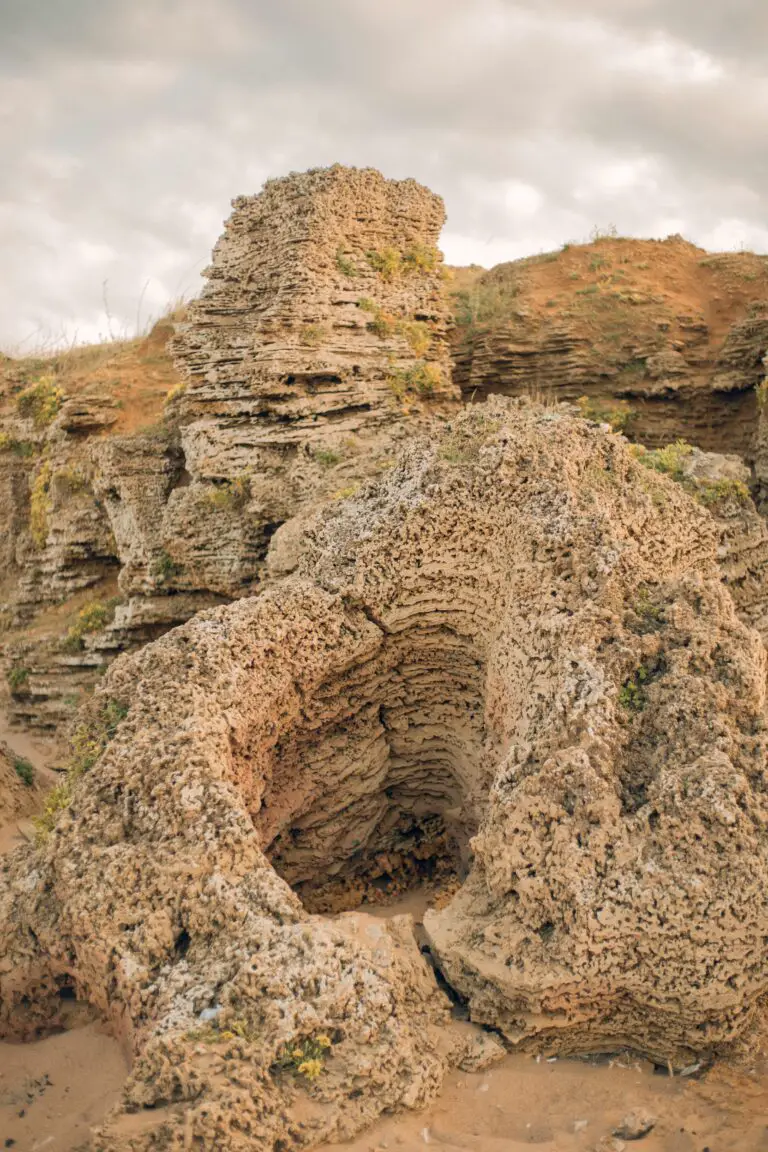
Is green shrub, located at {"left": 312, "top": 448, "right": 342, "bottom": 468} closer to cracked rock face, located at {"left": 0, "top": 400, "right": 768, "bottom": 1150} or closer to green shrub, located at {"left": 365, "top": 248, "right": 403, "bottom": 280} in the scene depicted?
green shrub, located at {"left": 365, "top": 248, "right": 403, "bottom": 280}

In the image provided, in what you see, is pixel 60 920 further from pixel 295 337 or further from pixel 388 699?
pixel 295 337

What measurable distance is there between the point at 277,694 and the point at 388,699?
1084 mm

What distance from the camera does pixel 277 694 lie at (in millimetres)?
5973

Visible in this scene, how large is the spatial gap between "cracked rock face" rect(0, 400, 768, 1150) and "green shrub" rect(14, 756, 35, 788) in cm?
456

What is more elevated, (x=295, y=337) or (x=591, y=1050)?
(x=295, y=337)

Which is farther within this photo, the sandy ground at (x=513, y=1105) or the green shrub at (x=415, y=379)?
the green shrub at (x=415, y=379)

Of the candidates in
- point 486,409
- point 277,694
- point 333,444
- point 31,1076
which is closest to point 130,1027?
point 31,1076

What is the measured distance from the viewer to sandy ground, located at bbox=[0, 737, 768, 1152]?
157 inches

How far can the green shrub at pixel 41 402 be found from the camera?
16125 millimetres

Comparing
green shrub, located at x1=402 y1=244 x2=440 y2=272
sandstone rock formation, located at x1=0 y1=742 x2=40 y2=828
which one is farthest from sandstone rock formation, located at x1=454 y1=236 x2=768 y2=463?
sandstone rock formation, located at x1=0 y1=742 x2=40 y2=828

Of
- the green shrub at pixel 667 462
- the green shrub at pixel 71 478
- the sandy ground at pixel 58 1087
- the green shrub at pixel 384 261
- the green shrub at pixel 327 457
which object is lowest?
the sandy ground at pixel 58 1087

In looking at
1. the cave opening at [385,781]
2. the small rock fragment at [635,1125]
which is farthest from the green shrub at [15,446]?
the small rock fragment at [635,1125]

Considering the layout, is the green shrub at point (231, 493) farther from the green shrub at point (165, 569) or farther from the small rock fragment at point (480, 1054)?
the small rock fragment at point (480, 1054)

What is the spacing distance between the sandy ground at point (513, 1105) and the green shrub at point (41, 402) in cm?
1288
